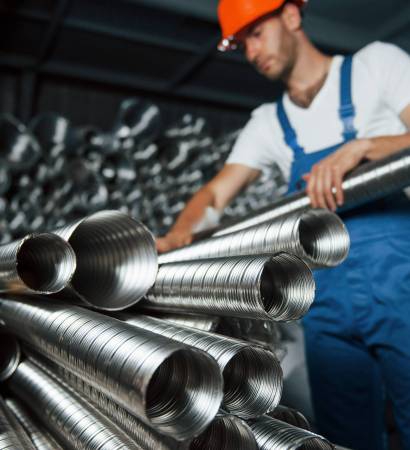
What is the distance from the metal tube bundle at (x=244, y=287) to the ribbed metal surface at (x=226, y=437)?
14 centimetres

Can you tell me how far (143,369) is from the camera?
21.0 inches

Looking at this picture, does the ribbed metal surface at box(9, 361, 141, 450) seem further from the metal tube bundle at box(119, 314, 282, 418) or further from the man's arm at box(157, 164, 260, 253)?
the man's arm at box(157, 164, 260, 253)

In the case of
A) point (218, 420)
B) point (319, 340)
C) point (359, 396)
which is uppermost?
point (218, 420)

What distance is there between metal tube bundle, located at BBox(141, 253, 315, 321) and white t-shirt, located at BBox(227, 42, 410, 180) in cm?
83

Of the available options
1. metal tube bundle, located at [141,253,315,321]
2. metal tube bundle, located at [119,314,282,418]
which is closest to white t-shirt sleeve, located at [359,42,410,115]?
metal tube bundle, located at [141,253,315,321]

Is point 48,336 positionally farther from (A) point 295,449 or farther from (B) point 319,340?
(B) point 319,340

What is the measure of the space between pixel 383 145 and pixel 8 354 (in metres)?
0.86

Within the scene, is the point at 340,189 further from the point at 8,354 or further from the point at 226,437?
the point at 8,354

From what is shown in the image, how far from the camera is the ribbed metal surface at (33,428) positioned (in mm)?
788

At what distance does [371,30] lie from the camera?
10.7ft

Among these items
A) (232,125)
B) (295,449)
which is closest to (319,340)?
(295,449)

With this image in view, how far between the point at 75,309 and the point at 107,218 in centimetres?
14

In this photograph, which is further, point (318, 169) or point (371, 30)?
point (371, 30)

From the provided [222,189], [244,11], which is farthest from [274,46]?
[222,189]
